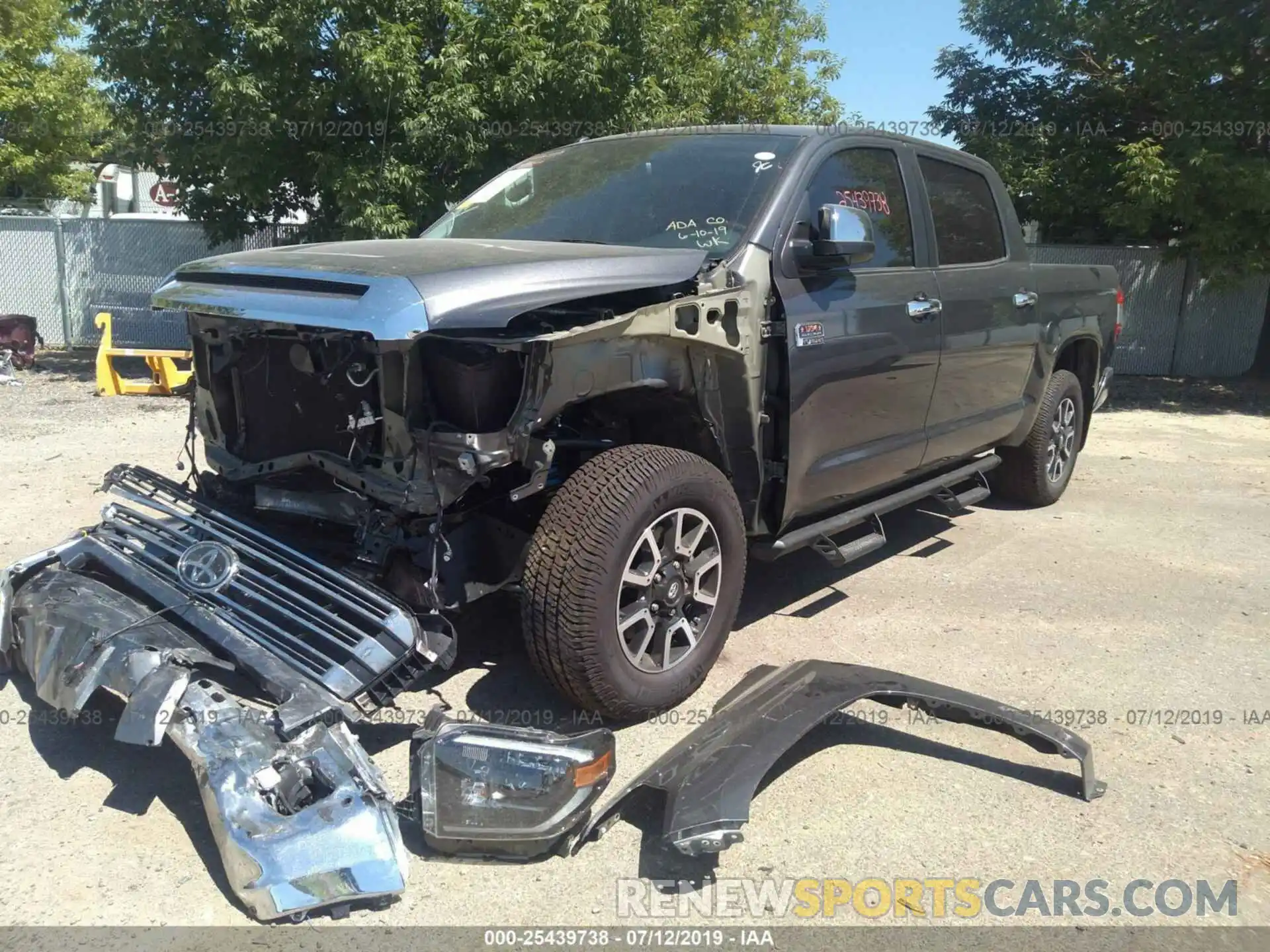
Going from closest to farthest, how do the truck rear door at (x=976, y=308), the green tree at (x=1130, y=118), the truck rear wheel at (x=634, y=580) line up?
the truck rear wheel at (x=634, y=580) < the truck rear door at (x=976, y=308) < the green tree at (x=1130, y=118)

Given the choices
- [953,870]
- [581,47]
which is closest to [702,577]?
[953,870]

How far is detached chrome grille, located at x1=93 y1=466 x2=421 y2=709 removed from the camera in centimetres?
319

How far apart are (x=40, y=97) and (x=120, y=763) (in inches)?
615

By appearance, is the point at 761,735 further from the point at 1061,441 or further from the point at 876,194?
the point at 1061,441

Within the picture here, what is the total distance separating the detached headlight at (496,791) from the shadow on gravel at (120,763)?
565 mm

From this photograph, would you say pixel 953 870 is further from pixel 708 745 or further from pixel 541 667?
pixel 541 667

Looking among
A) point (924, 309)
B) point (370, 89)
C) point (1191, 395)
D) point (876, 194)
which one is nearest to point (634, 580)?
point (924, 309)

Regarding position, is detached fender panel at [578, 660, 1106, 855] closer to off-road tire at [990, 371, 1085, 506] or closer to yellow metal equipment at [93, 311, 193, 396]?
off-road tire at [990, 371, 1085, 506]

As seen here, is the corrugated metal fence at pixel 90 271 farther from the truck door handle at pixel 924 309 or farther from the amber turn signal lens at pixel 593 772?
the amber turn signal lens at pixel 593 772

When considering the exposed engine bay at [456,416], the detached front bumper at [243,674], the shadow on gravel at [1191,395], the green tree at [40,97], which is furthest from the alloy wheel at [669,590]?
the green tree at [40,97]

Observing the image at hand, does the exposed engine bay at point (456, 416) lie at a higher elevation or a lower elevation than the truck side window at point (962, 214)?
lower

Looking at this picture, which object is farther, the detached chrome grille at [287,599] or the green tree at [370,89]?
the green tree at [370,89]

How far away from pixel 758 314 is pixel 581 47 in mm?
7611

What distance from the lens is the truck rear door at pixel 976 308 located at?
5.07m
